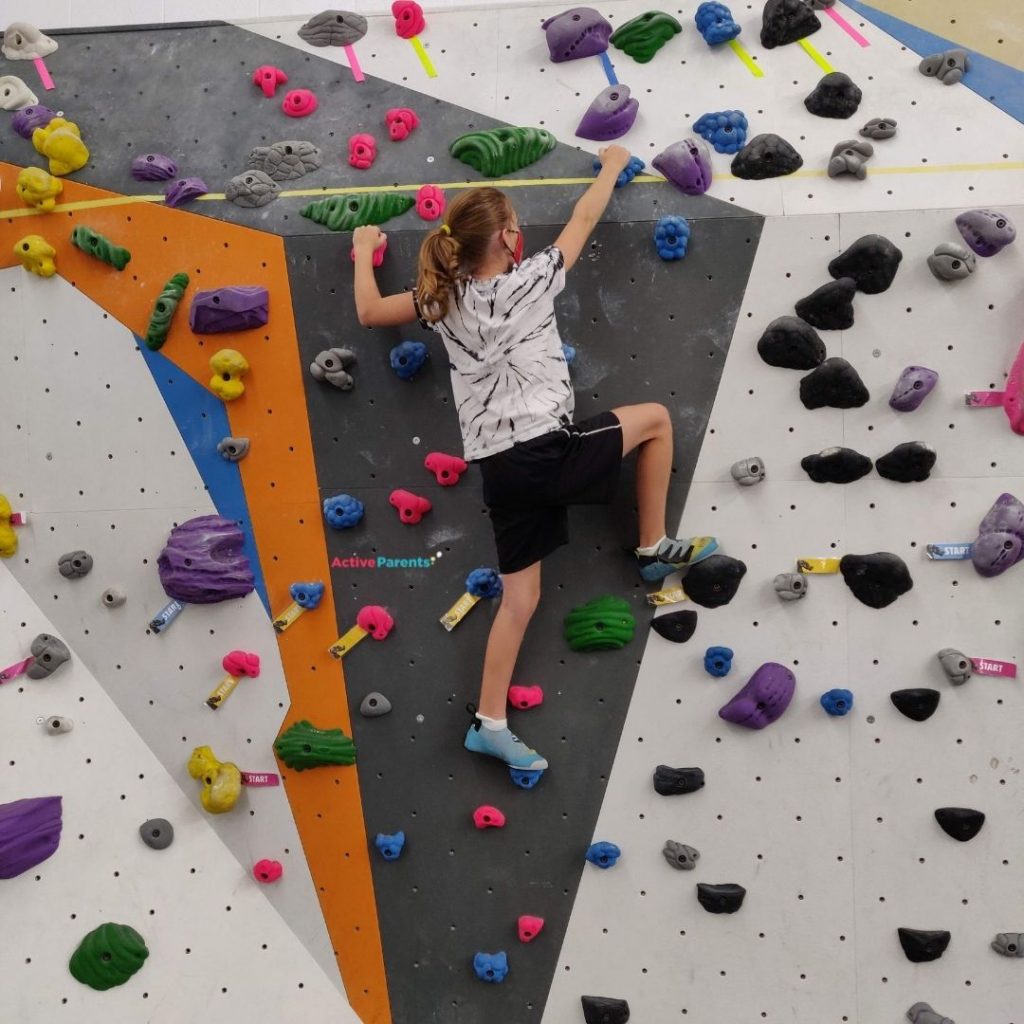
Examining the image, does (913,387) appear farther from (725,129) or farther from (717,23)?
(717,23)

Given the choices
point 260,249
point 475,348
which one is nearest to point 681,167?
point 475,348

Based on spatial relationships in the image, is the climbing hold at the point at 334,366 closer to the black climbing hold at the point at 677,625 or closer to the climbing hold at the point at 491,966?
the black climbing hold at the point at 677,625

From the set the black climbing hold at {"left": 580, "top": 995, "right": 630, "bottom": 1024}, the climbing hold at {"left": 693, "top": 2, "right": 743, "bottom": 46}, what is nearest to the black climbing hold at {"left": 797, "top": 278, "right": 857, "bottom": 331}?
the climbing hold at {"left": 693, "top": 2, "right": 743, "bottom": 46}

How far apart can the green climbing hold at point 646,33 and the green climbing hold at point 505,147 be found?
0.86 ft

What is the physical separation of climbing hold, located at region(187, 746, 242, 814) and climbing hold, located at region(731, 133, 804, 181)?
1789 millimetres

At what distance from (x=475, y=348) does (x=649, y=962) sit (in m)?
1.38

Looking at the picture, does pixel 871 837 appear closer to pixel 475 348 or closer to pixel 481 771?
pixel 481 771

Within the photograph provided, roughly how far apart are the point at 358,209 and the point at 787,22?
3.38ft

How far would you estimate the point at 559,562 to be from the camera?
8.22 feet

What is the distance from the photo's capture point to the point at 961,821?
2.31 metres

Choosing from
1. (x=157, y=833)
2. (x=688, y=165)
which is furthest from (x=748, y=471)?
(x=157, y=833)

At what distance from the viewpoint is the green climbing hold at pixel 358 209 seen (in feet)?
8.43

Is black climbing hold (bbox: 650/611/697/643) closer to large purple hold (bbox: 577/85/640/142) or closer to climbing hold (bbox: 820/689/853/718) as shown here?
climbing hold (bbox: 820/689/853/718)

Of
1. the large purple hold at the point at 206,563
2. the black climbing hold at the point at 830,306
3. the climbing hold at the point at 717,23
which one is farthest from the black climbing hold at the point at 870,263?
the large purple hold at the point at 206,563
